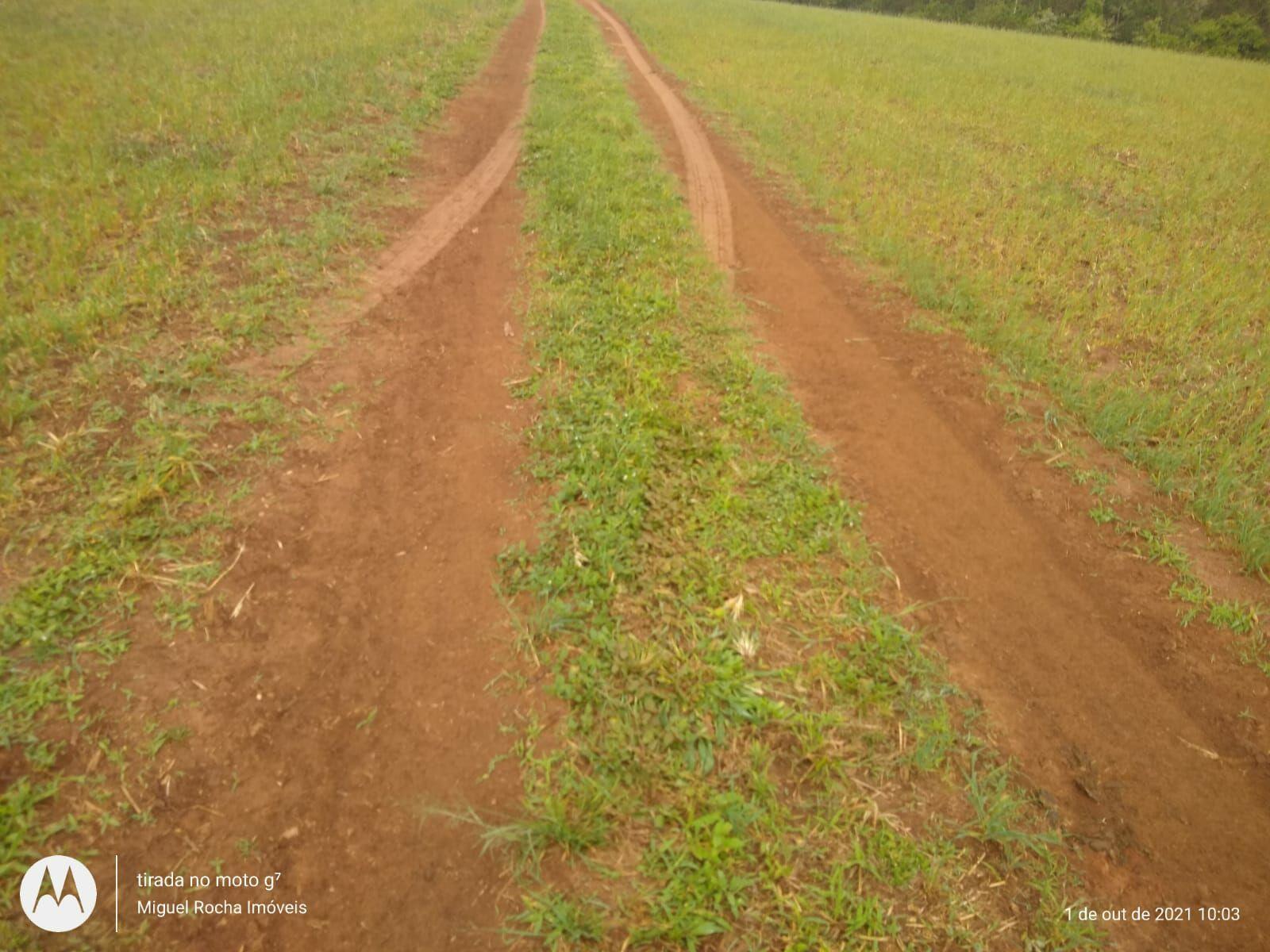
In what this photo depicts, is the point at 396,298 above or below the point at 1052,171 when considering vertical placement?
below

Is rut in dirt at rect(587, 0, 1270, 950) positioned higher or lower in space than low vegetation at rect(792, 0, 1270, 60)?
lower

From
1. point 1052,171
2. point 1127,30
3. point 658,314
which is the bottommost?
point 658,314

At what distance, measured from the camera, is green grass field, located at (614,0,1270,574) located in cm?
592

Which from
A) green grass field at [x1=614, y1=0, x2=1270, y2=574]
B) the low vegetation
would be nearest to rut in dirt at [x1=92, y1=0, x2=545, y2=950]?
green grass field at [x1=614, y1=0, x2=1270, y2=574]

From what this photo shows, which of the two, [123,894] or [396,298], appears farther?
[396,298]

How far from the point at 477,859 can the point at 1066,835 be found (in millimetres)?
2617

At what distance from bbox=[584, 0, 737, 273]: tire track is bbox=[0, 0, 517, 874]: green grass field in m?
3.73

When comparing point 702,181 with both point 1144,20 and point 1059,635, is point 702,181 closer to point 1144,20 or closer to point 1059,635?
point 1059,635

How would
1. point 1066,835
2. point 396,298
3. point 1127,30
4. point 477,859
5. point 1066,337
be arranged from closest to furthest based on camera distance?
point 477,859 → point 1066,835 → point 396,298 → point 1066,337 → point 1127,30

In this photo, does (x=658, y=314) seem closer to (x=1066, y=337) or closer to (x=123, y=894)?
(x=1066, y=337)

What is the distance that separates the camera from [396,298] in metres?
6.20

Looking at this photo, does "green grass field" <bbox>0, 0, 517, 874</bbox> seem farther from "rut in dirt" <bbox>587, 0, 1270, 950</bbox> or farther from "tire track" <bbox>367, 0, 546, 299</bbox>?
"rut in dirt" <bbox>587, 0, 1270, 950</bbox>

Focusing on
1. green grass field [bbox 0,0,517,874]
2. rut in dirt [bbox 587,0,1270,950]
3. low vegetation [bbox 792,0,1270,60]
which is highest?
low vegetation [bbox 792,0,1270,60]

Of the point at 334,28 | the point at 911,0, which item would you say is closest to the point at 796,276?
the point at 334,28
